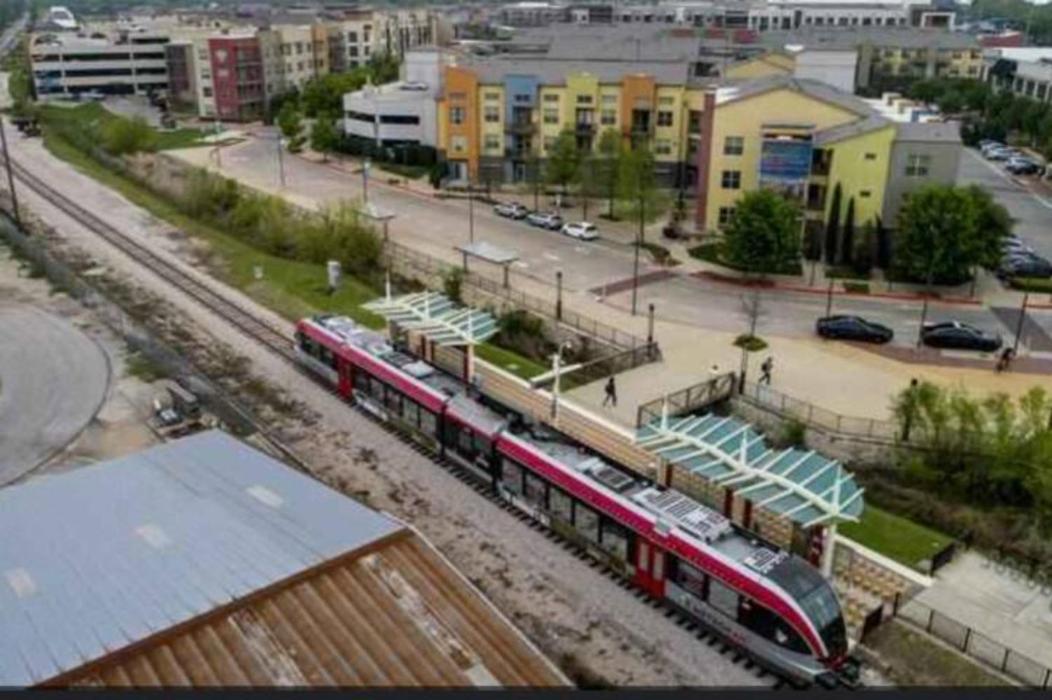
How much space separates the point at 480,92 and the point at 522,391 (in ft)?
155

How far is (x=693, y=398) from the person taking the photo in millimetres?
37500

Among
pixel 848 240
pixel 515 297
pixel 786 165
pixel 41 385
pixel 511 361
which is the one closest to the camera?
pixel 41 385

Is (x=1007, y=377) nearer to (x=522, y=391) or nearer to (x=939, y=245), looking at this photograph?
(x=939, y=245)

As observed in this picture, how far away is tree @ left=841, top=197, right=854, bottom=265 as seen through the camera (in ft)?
185

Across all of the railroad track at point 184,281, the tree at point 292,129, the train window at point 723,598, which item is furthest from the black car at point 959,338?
the tree at point 292,129

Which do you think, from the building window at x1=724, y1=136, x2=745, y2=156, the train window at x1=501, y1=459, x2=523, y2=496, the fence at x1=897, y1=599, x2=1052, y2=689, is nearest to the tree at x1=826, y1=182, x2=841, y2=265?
the building window at x1=724, y1=136, x2=745, y2=156

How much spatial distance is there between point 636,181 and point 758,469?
42400mm

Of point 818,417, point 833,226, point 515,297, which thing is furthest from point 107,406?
point 833,226

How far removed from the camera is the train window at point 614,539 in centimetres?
2617

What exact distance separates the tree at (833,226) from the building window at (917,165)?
411 cm

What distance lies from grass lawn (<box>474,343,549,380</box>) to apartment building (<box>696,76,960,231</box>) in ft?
76.5

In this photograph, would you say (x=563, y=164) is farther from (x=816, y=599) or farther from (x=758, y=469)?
(x=816, y=599)

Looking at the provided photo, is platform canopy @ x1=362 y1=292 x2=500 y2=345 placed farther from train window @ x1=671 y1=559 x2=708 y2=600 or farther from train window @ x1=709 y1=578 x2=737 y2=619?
train window @ x1=709 y1=578 x2=737 y2=619

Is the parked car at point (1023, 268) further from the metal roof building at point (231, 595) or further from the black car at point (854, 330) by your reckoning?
the metal roof building at point (231, 595)
